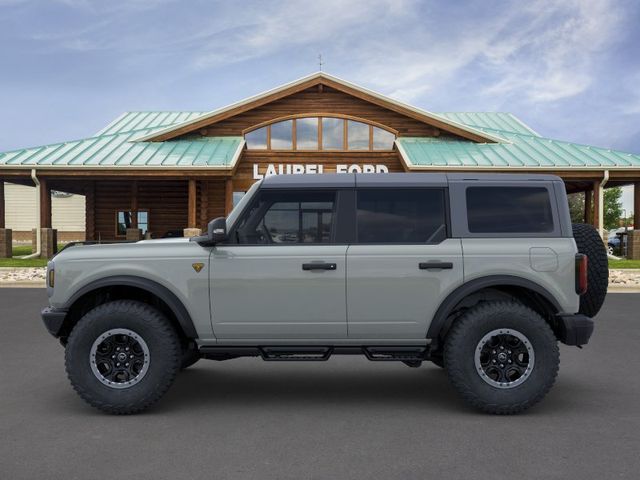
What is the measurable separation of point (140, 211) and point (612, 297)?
21.4 meters

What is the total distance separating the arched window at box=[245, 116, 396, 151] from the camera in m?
25.6

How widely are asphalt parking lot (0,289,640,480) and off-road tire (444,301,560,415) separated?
14cm

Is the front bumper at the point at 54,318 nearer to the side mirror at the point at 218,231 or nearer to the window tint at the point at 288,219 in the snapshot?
the side mirror at the point at 218,231

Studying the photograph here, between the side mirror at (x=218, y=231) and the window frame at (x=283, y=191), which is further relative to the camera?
the window frame at (x=283, y=191)

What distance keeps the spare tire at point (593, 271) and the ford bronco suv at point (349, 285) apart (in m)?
0.23

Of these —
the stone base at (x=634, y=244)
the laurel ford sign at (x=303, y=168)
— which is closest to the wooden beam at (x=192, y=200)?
the laurel ford sign at (x=303, y=168)

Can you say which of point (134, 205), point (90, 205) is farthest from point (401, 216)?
point (90, 205)

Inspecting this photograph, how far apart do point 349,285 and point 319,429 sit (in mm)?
1189

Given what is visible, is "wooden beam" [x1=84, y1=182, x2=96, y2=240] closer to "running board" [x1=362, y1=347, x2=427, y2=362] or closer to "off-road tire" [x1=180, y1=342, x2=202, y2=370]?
"off-road tire" [x1=180, y1=342, x2=202, y2=370]

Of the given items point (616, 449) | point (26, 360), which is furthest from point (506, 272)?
point (26, 360)

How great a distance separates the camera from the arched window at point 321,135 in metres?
25.6

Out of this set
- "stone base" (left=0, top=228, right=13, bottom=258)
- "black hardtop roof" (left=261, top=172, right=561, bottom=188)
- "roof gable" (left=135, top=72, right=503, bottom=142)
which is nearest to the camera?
"black hardtop roof" (left=261, top=172, right=561, bottom=188)

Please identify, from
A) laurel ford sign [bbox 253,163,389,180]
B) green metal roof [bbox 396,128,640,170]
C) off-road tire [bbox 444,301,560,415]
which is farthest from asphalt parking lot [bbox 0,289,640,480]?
laurel ford sign [bbox 253,163,389,180]

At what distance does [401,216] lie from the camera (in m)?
5.26
